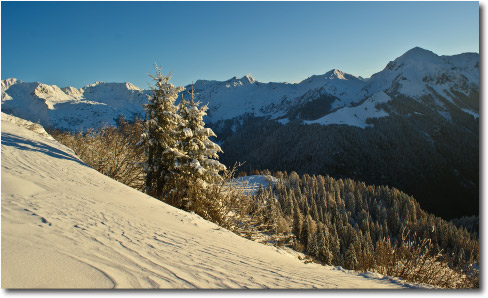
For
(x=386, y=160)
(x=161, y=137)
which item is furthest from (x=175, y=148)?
(x=386, y=160)

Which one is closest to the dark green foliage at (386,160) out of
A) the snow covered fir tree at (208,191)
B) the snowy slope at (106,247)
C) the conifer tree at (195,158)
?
the snow covered fir tree at (208,191)

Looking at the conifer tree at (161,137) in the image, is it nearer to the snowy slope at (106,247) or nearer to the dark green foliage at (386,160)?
the snowy slope at (106,247)

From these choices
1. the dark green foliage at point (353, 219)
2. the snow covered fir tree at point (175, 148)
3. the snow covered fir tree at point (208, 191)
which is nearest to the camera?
the snow covered fir tree at point (208, 191)

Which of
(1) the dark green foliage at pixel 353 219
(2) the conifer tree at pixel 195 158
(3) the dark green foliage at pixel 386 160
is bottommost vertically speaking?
(1) the dark green foliage at pixel 353 219

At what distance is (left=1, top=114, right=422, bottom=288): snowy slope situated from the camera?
269 centimetres

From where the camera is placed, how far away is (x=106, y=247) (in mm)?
3305

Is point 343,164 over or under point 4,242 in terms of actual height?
over

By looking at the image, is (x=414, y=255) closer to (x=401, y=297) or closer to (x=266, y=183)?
(x=401, y=297)

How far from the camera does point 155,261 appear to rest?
3.26 m

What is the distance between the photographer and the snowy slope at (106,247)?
2691 millimetres

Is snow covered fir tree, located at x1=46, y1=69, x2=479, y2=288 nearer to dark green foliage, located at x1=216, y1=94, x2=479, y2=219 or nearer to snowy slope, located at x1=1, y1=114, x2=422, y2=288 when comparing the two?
snowy slope, located at x1=1, y1=114, x2=422, y2=288

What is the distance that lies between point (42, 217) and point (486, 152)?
8.48 metres

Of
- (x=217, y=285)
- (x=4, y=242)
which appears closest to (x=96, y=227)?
A: (x=4, y=242)

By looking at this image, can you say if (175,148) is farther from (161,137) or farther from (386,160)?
(386,160)
